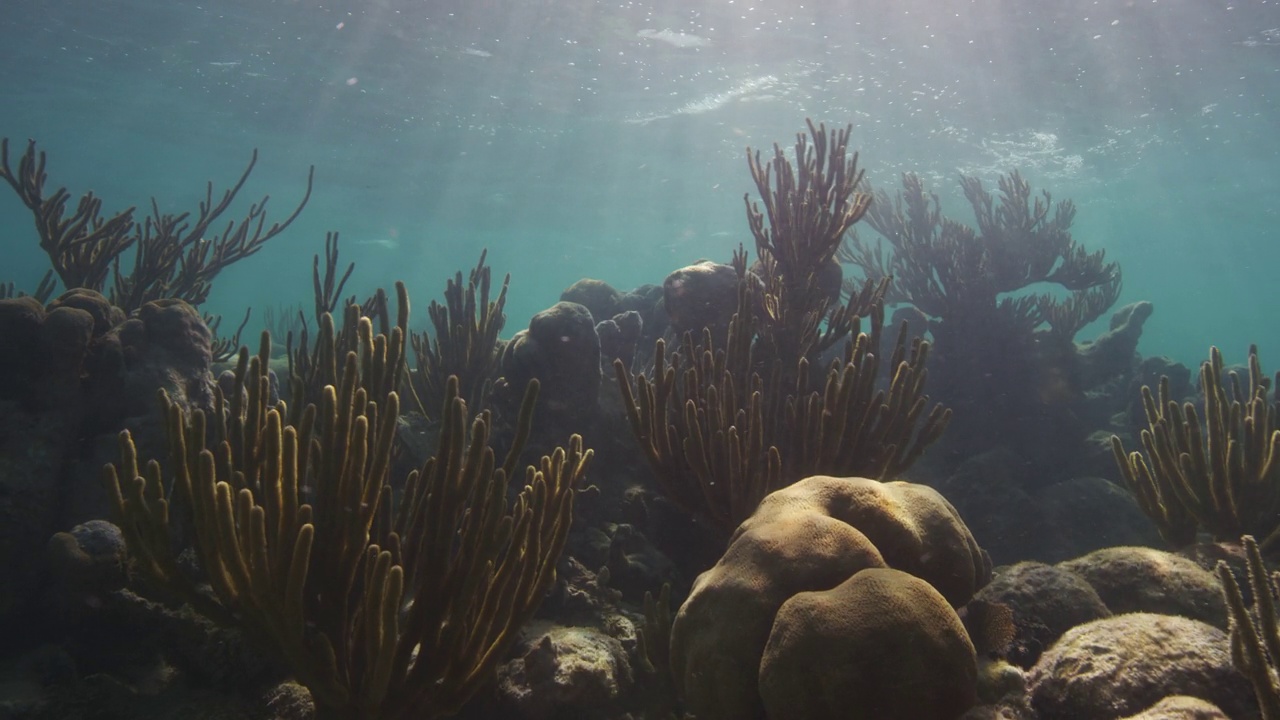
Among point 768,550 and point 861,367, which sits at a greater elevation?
point 861,367

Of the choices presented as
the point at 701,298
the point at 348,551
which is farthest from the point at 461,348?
the point at 348,551

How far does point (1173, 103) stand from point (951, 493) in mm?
18288

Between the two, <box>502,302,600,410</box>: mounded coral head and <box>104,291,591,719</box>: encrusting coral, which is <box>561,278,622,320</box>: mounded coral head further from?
<box>104,291,591,719</box>: encrusting coral

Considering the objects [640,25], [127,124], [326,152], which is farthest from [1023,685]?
[127,124]

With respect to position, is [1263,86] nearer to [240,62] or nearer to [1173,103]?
[1173,103]

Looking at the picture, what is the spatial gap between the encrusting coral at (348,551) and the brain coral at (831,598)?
78 centimetres

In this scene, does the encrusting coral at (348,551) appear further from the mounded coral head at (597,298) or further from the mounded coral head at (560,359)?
the mounded coral head at (597,298)

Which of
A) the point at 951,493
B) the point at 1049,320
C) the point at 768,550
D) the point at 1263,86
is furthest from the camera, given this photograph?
the point at 1263,86

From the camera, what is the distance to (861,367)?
4.17 meters

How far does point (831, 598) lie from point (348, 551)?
1807 millimetres

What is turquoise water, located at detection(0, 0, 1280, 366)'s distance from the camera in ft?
49.9

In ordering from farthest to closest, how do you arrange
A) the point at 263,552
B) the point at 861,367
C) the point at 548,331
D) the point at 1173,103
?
the point at 1173,103
the point at 548,331
the point at 861,367
the point at 263,552

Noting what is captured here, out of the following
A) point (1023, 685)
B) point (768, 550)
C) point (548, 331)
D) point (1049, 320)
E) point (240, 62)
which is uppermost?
point (240, 62)

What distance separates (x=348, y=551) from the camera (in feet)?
8.16
